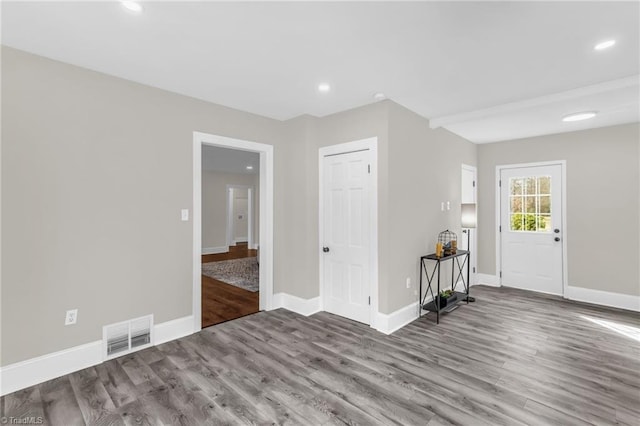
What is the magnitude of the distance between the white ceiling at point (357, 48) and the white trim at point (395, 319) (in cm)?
245

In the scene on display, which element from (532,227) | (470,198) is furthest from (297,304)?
(532,227)

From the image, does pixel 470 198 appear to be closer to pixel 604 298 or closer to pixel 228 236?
pixel 604 298

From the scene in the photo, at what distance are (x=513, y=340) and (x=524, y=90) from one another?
2629 millimetres

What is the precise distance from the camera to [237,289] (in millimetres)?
5023

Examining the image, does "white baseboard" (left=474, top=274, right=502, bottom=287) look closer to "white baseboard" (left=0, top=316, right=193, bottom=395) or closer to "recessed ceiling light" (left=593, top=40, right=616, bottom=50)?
"recessed ceiling light" (left=593, top=40, right=616, bottom=50)

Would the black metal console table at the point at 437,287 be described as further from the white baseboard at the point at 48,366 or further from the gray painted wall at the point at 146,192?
the white baseboard at the point at 48,366

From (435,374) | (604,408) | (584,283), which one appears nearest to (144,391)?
(435,374)

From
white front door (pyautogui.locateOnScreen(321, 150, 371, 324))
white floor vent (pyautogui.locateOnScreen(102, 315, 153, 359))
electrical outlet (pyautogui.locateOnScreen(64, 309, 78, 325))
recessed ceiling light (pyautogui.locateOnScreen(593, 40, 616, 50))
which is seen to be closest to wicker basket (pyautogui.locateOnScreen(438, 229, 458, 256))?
white front door (pyautogui.locateOnScreen(321, 150, 371, 324))

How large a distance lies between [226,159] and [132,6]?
5465 mm

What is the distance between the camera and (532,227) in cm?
493

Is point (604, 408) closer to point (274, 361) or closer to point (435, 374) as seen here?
point (435, 374)

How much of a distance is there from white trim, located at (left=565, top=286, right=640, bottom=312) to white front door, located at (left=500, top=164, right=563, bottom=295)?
18 cm

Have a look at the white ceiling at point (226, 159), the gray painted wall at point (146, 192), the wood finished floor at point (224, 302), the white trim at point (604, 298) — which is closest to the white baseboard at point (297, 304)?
the gray painted wall at point (146, 192)

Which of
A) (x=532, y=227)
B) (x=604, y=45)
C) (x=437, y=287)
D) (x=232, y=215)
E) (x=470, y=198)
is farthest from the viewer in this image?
(x=232, y=215)
